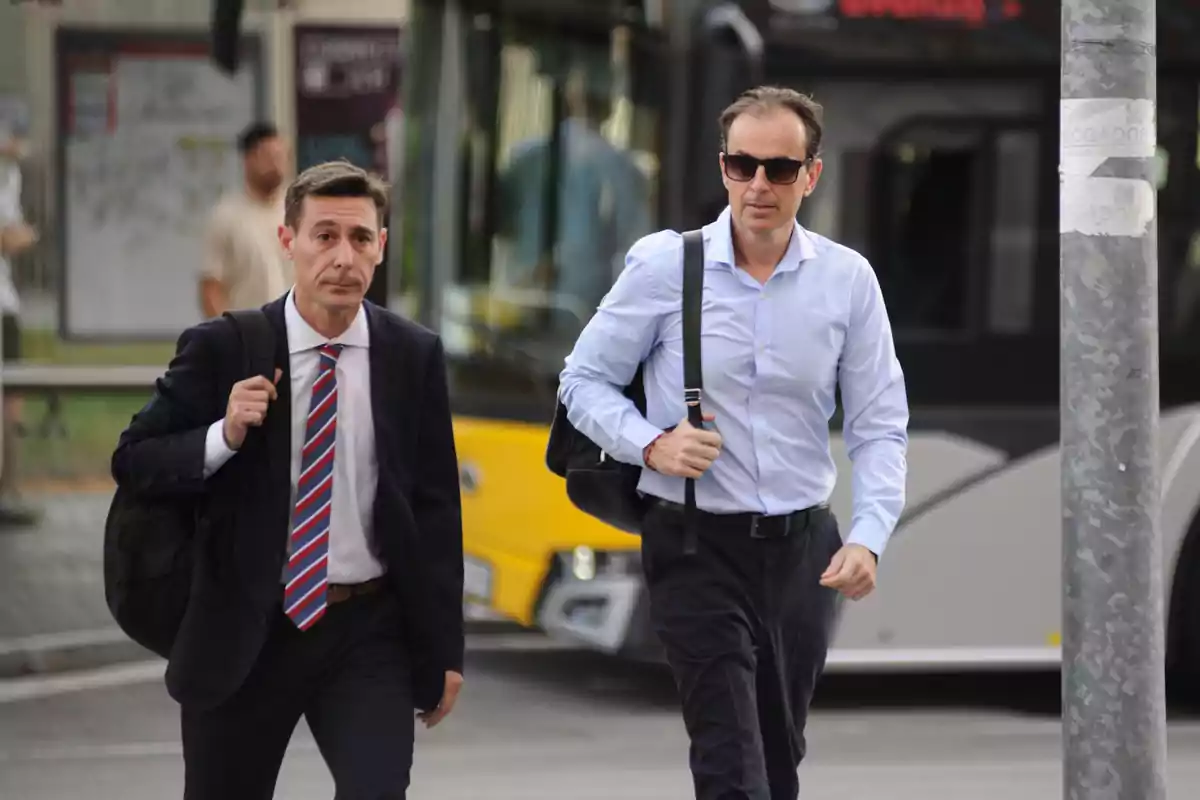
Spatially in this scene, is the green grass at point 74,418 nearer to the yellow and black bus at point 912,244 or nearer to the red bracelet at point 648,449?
the yellow and black bus at point 912,244

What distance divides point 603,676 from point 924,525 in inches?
68.6

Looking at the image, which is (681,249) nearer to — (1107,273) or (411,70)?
(1107,273)

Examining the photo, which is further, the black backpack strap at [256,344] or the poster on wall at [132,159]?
the poster on wall at [132,159]

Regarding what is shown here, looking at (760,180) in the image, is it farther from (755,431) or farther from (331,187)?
(331,187)

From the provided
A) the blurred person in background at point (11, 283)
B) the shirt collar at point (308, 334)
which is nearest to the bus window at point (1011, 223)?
the shirt collar at point (308, 334)

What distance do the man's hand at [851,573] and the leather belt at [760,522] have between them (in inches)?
5.0

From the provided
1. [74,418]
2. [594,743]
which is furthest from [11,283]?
[594,743]

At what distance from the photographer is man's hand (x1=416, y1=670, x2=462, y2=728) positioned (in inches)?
166

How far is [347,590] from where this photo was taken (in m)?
4.11

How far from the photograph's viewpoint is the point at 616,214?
26.5 ft

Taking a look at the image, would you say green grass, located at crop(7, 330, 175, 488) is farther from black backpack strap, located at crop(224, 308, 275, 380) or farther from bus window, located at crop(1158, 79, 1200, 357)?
black backpack strap, located at crop(224, 308, 275, 380)

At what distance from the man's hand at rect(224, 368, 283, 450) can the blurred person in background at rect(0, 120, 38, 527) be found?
8.26m

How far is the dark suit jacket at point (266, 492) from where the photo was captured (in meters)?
4.03

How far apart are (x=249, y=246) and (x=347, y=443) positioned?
4777mm
